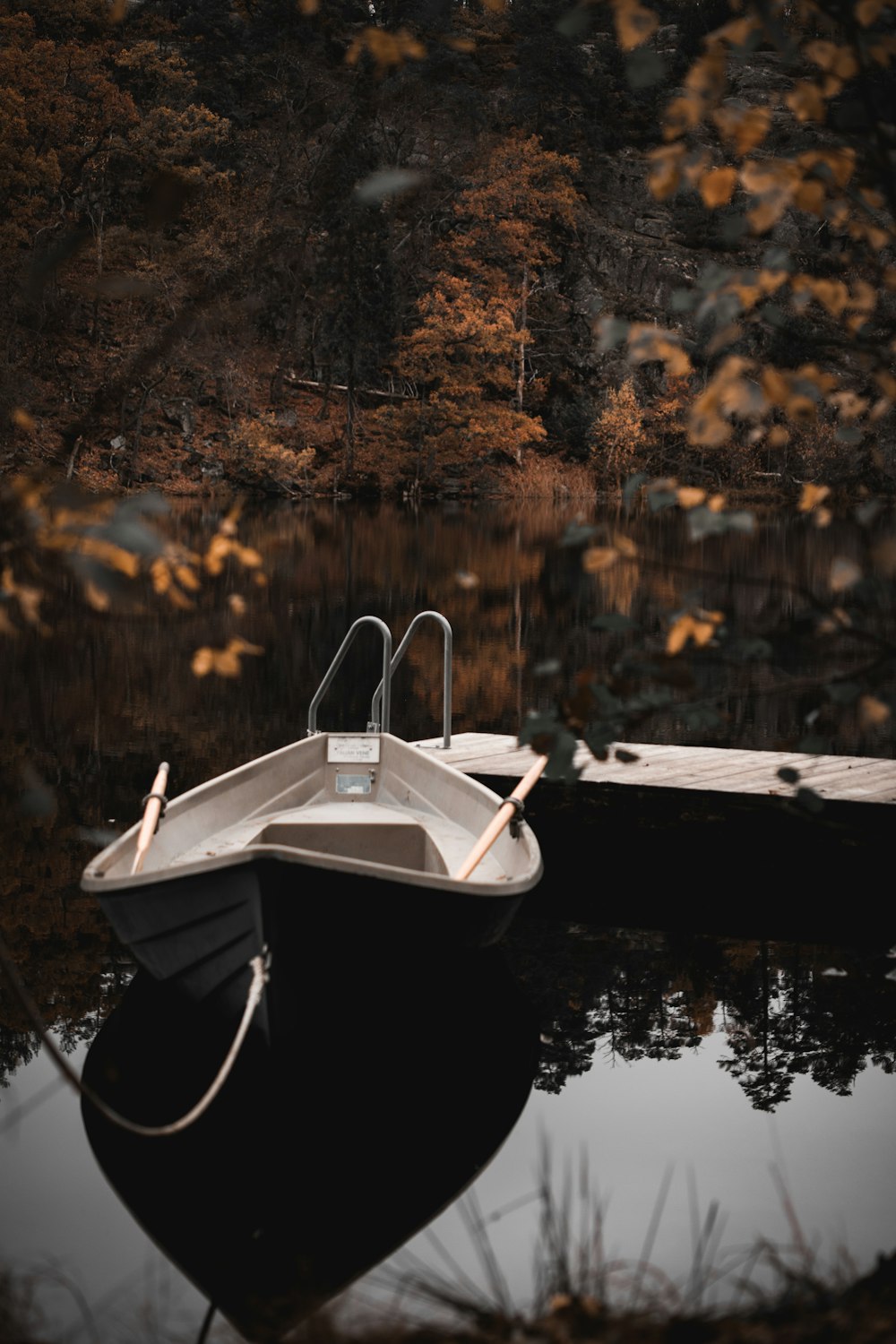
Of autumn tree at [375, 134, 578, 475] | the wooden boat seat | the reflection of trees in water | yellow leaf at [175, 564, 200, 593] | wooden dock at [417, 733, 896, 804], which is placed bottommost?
the reflection of trees in water

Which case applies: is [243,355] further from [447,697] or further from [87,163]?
[447,697]

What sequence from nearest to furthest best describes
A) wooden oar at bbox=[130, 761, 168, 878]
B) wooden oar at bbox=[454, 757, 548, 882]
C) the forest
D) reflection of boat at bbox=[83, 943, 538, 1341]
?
reflection of boat at bbox=[83, 943, 538, 1341] < wooden oar at bbox=[130, 761, 168, 878] < wooden oar at bbox=[454, 757, 548, 882] < the forest

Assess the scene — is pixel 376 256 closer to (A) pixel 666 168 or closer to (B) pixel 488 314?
(B) pixel 488 314

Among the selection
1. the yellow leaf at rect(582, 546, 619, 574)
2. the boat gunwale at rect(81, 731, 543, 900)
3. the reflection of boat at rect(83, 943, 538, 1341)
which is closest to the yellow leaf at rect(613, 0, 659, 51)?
the yellow leaf at rect(582, 546, 619, 574)

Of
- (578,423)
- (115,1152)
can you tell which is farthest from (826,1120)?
(578,423)

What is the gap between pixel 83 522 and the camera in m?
2.13

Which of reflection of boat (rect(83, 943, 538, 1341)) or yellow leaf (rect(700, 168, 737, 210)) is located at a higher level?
yellow leaf (rect(700, 168, 737, 210))

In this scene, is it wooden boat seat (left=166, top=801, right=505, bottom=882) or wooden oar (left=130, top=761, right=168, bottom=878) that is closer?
wooden oar (left=130, top=761, right=168, bottom=878)

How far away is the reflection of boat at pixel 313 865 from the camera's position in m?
4.03

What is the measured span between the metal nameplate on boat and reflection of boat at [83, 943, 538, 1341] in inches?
67.8

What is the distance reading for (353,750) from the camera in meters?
6.72

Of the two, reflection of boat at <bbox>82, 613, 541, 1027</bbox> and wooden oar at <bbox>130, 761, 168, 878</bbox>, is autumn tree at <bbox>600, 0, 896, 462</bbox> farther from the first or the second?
wooden oar at <bbox>130, 761, 168, 878</bbox>

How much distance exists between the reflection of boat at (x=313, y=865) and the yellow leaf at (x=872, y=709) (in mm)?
1962

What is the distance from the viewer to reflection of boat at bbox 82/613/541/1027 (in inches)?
159
